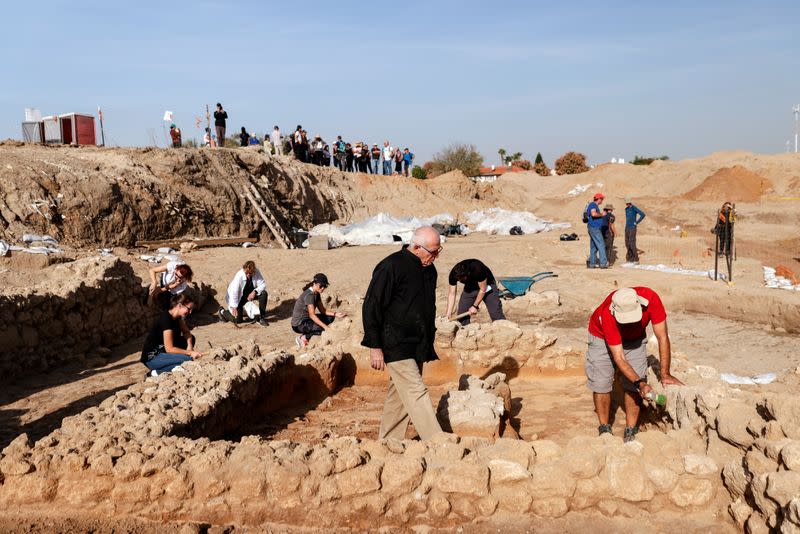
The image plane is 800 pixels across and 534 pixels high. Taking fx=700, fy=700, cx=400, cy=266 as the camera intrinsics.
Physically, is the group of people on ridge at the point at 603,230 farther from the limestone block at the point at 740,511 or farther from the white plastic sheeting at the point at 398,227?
the limestone block at the point at 740,511

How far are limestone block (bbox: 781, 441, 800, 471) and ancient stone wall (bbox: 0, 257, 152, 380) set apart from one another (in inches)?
332

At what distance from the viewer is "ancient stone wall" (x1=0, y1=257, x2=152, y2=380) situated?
8.98 meters

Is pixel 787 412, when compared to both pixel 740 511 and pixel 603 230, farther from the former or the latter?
pixel 603 230

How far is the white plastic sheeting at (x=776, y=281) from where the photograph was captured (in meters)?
13.6

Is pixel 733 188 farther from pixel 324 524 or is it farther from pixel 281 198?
pixel 324 524

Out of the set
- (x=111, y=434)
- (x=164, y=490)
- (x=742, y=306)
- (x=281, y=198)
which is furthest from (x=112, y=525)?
(x=281, y=198)

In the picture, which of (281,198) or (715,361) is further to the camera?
(281,198)

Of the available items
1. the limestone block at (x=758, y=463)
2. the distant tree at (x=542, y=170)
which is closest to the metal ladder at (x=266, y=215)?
the limestone block at (x=758, y=463)

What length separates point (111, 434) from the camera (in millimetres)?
4707

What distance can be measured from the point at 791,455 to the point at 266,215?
20997mm

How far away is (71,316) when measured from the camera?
10070 millimetres

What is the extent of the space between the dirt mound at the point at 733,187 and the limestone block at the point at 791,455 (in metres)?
32.0

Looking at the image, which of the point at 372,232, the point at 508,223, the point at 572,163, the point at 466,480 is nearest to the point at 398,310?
the point at 466,480

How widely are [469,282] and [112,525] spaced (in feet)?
18.4
